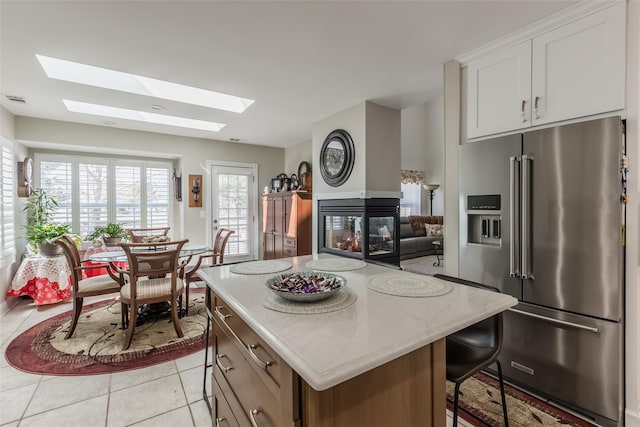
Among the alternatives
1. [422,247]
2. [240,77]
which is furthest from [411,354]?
[422,247]

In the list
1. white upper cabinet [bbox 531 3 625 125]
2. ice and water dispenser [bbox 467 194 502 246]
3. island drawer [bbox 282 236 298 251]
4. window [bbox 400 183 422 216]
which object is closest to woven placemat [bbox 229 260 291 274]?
ice and water dispenser [bbox 467 194 502 246]

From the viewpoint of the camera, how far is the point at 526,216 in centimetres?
194

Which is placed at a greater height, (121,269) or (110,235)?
(110,235)

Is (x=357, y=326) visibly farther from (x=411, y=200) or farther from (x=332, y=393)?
(x=411, y=200)

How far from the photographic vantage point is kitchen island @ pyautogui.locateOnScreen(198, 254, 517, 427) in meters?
0.76

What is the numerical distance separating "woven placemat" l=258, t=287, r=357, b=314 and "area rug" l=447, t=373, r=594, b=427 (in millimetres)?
1291

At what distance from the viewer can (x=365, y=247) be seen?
A: 345 cm

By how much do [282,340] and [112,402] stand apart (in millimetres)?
1892

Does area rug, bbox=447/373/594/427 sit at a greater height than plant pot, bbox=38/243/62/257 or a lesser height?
lesser

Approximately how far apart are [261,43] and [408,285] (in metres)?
2.06

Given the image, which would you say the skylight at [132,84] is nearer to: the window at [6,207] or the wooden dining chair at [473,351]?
the window at [6,207]

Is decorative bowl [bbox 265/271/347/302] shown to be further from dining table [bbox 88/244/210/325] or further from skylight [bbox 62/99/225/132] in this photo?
skylight [bbox 62/99/225/132]

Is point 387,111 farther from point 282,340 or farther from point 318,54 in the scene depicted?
point 282,340

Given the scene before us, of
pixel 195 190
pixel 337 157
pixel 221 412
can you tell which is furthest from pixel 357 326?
pixel 195 190
